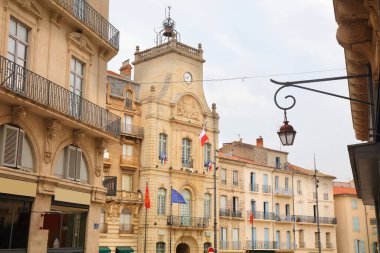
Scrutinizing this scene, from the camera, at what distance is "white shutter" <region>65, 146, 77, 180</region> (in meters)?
16.3

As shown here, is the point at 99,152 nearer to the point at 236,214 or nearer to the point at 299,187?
the point at 236,214

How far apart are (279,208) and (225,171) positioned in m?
9.18

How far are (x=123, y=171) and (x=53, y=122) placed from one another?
79.9 ft

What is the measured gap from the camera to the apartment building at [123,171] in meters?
36.7

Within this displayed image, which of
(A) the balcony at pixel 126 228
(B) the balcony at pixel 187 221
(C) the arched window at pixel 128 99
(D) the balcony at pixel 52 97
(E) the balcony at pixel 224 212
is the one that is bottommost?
(A) the balcony at pixel 126 228

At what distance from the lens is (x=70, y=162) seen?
16484 mm

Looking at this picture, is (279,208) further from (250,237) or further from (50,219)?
(50,219)

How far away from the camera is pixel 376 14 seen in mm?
6223

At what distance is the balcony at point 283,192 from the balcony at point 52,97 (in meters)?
37.4

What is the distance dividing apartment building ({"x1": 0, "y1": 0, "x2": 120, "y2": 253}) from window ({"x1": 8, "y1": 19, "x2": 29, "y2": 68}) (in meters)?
0.03

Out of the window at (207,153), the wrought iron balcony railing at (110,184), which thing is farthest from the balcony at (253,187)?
the wrought iron balcony railing at (110,184)

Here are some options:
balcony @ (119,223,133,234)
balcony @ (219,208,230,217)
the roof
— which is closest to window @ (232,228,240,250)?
balcony @ (219,208,230,217)

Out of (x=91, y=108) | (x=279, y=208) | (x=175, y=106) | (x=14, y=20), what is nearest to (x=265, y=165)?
(x=279, y=208)

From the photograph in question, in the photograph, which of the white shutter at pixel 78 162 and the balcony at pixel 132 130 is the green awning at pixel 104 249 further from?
the white shutter at pixel 78 162
